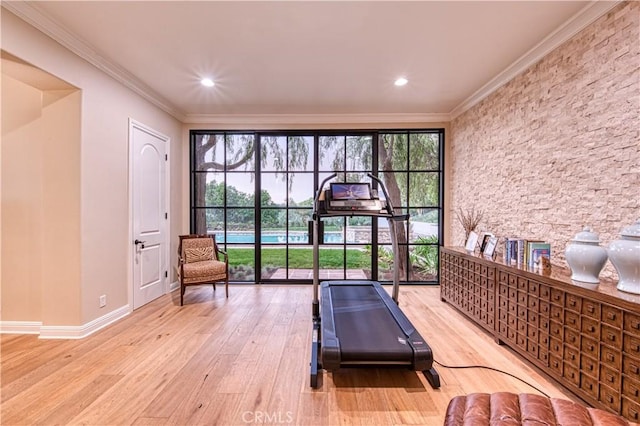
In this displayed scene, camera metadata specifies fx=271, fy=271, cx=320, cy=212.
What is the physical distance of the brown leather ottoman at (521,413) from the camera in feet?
4.02

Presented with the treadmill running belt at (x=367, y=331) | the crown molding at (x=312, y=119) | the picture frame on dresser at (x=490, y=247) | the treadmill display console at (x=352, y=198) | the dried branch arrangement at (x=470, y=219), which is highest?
the crown molding at (x=312, y=119)

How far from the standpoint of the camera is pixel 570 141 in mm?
2617

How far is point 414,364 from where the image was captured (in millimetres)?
2199

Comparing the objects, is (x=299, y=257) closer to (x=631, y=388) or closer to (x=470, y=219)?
(x=470, y=219)

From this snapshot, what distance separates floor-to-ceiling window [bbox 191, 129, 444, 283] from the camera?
511 cm

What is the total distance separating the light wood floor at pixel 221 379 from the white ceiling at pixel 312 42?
3122 mm

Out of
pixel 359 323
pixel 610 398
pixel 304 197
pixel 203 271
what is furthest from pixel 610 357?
Result: pixel 203 271

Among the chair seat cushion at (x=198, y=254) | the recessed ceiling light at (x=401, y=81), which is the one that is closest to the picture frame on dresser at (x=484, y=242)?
the recessed ceiling light at (x=401, y=81)

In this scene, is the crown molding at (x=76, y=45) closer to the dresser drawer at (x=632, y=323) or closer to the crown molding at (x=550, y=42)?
the crown molding at (x=550, y=42)

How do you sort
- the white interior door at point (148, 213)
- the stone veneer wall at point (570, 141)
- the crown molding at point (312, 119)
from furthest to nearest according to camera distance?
1. the crown molding at point (312, 119)
2. the white interior door at point (148, 213)
3. the stone veneer wall at point (570, 141)

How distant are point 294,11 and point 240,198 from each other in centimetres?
346

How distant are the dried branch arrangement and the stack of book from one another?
108 cm

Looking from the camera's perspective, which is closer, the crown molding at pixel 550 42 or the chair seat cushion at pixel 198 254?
the crown molding at pixel 550 42

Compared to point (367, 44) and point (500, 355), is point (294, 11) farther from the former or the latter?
point (500, 355)
